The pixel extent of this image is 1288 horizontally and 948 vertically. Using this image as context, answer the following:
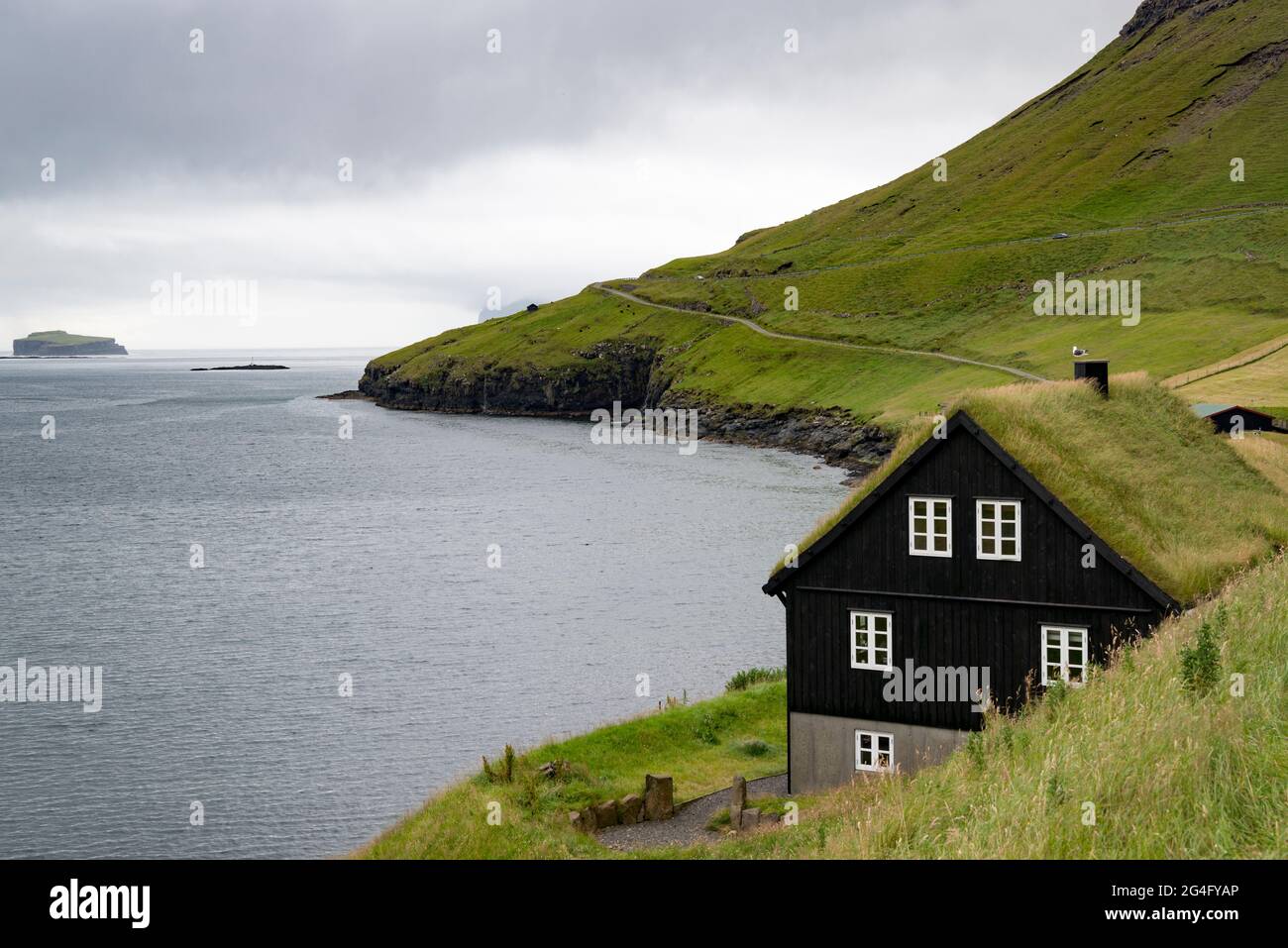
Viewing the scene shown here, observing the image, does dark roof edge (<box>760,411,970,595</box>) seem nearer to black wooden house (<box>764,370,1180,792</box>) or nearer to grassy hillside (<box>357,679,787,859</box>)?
black wooden house (<box>764,370,1180,792</box>)

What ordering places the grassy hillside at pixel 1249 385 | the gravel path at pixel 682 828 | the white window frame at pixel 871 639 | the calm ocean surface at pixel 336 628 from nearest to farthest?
the gravel path at pixel 682 828 → the white window frame at pixel 871 639 → the calm ocean surface at pixel 336 628 → the grassy hillside at pixel 1249 385

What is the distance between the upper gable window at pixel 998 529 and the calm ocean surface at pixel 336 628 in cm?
2168

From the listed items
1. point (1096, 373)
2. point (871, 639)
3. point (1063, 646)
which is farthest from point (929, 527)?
point (1096, 373)

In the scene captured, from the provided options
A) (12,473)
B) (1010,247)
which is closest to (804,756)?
(12,473)

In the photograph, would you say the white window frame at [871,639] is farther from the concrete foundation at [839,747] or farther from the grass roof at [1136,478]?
the grass roof at [1136,478]

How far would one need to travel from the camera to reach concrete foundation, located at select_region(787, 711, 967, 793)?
3278 centimetres

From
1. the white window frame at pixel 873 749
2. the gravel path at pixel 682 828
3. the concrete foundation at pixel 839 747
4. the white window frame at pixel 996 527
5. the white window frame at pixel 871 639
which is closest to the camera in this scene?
the gravel path at pixel 682 828

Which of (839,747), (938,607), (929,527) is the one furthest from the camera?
(839,747)

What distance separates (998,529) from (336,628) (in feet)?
150

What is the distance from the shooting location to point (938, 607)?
33.0 metres

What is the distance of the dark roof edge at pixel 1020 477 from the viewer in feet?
98.8

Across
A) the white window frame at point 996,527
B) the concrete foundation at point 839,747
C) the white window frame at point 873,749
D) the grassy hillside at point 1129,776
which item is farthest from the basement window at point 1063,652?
the grassy hillside at point 1129,776

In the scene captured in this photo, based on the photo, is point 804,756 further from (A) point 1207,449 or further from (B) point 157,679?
(B) point 157,679

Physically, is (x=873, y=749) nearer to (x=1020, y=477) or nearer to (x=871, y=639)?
(x=871, y=639)
